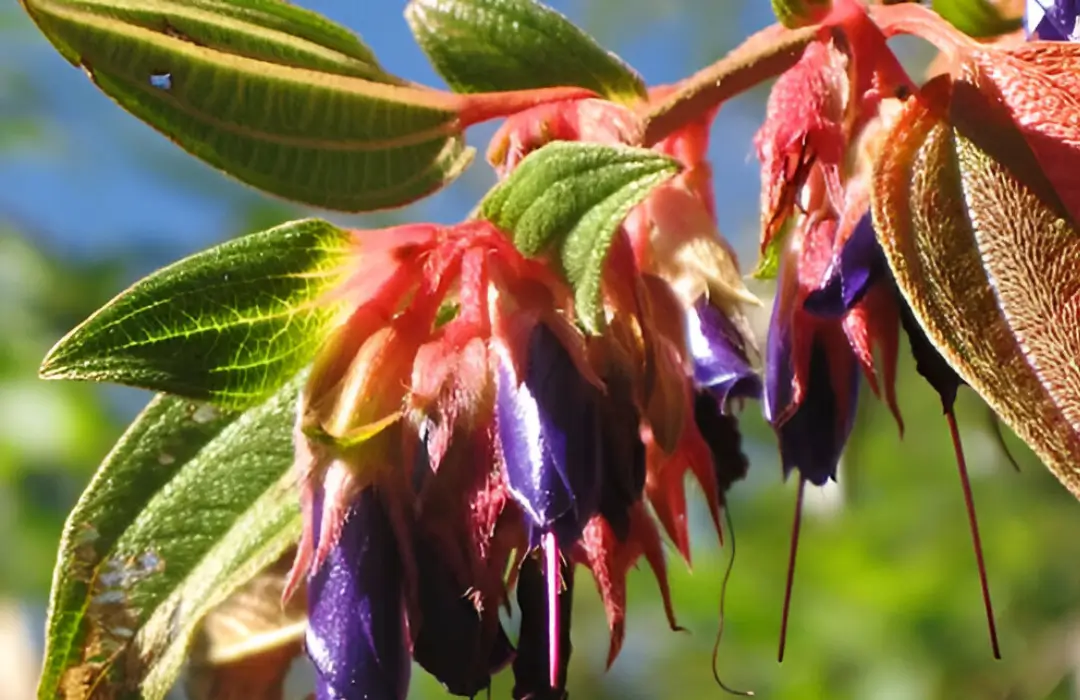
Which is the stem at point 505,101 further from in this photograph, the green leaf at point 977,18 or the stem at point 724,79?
the green leaf at point 977,18

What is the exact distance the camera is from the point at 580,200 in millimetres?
515

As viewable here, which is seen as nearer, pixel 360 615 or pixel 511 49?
pixel 360 615

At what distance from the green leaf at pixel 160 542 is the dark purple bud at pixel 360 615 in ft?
0.30

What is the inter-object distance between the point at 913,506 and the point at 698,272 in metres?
1.26

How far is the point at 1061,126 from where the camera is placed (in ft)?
1.89

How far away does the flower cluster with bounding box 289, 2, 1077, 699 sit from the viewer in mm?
531

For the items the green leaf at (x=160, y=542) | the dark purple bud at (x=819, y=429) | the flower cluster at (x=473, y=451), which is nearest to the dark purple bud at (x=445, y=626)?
the flower cluster at (x=473, y=451)

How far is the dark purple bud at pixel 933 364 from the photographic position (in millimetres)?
613

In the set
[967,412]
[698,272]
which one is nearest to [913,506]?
[967,412]

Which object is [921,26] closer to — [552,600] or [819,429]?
[819,429]

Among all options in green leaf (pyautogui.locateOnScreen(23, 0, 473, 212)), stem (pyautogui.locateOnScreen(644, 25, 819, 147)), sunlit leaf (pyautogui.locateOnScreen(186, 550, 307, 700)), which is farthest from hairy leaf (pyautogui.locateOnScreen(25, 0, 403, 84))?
sunlit leaf (pyautogui.locateOnScreen(186, 550, 307, 700))

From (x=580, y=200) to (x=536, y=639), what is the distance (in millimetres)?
196

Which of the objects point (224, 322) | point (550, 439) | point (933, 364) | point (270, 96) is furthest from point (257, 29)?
point (933, 364)

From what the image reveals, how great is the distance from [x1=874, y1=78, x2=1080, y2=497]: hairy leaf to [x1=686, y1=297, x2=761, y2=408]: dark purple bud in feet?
0.45
